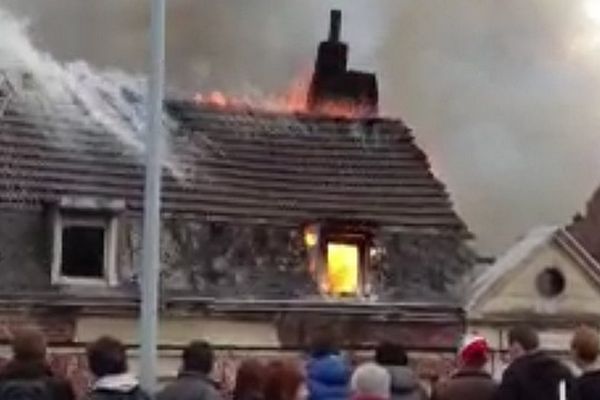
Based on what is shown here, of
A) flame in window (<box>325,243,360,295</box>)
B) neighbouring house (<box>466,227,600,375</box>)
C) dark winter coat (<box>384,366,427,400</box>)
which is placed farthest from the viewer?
neighbouring house (<box>466,227,600,375</box>)

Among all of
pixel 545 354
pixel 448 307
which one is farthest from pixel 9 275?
pixel 545 354

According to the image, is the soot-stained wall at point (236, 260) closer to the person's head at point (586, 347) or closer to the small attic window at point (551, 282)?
the small attic window at point (551, 282)

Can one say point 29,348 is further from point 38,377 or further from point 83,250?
point 83,250

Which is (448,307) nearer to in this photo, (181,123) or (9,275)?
(181,123)

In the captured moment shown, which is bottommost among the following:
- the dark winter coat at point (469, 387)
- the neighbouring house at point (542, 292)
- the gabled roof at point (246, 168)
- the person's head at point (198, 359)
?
the dark winter coat at point (469, 387)

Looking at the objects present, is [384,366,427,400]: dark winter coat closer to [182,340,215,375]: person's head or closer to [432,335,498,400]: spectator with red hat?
[432,335,498,400]: spectator with red hat

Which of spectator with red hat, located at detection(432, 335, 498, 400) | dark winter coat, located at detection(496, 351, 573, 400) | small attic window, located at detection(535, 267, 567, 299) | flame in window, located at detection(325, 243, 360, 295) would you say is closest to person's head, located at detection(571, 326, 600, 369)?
dark winter coat, located at detection(496, 351, 573, 400)

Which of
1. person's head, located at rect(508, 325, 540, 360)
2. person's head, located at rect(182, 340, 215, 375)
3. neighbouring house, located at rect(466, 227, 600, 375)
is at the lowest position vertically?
person's head, located at rect(182, 340, 215, 375)

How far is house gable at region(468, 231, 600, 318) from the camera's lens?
976 inches

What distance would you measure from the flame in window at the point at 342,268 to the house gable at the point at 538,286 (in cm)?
192

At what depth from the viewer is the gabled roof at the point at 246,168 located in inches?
910

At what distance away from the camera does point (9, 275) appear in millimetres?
22094

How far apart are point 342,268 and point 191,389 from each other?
1236 cm

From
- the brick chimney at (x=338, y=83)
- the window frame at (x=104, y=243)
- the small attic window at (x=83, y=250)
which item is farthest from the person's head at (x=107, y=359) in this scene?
the brick chimney at (x=338, y=83)
